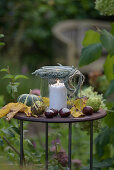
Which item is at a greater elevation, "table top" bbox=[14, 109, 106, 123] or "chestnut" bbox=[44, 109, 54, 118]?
"chestnut" bbox=[44, 109, 54, 118]

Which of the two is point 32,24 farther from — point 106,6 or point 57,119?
point 57,119

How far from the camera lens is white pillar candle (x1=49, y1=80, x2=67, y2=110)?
2387 mm

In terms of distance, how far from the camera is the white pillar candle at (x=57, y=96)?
2.39m

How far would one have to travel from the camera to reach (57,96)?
7.82ft

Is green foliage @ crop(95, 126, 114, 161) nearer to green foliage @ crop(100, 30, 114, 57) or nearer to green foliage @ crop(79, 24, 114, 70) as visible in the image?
green foliage @ crop(79, 24, 114, 70)

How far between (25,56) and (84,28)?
154 cm

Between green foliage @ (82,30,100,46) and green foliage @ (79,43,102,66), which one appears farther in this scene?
green foliage @ (82,30,100,46)

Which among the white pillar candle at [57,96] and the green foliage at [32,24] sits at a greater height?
the green foliage at [32,24]

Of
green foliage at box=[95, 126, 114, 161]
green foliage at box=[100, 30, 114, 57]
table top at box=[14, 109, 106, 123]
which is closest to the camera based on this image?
table top at box=[14, 109, 106, 123]

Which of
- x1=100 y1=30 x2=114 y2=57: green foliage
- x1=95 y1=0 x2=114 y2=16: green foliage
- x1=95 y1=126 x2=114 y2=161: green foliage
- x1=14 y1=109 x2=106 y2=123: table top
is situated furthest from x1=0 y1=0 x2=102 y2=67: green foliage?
x1=14 y1=109 x2=106 y2=123: table top

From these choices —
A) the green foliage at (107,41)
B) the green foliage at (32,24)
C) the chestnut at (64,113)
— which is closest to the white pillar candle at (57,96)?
the chestnut at (64,113)

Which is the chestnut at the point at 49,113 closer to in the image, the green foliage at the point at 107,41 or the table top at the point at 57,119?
the table top at the point at 57,119

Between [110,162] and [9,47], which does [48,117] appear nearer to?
[110,162]

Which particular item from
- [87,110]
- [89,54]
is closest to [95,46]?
[89,54]
